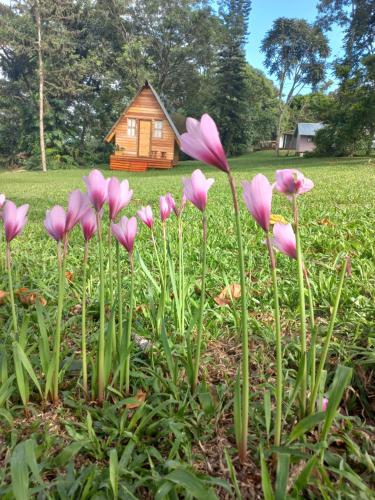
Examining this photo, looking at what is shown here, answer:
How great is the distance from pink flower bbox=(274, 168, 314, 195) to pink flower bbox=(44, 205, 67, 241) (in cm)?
61

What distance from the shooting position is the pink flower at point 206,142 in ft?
2.85

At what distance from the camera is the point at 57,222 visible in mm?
1183

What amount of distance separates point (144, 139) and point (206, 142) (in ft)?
86.1

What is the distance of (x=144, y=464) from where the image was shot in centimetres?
111

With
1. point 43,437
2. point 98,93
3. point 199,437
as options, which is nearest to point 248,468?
point 199,437

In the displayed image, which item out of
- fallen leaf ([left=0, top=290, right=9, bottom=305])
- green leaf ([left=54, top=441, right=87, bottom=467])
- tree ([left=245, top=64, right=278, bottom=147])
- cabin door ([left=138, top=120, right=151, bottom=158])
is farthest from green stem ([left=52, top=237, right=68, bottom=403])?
tree ([left=245, top=64, right=278, bottom=147])

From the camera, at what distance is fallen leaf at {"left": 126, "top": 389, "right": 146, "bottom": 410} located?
4.23 ft

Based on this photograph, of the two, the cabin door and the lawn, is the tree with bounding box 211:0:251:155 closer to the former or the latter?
the cabin door

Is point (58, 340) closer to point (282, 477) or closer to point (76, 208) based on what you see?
point (76, 208)

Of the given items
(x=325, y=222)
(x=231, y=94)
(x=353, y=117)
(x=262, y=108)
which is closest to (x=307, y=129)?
(x=262, y=108)

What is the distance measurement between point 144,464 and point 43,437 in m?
0.32

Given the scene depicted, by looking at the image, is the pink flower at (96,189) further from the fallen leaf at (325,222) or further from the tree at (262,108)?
the tree at (262,108)

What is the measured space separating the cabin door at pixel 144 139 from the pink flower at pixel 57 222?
25.8 meters

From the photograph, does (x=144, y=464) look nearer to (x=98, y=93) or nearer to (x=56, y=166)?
(x=56, y=166)
